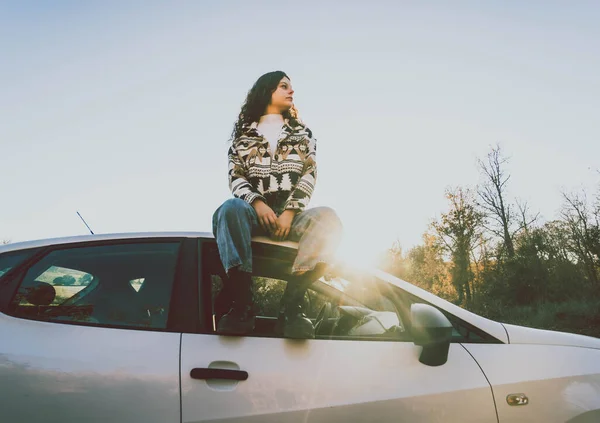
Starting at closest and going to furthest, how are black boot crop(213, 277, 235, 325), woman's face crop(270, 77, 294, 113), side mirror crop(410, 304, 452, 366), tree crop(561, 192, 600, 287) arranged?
side mirror crop(410, 304, 452, 366) < black boot crop(213, 277, 235, 325) < woman's face crop(270, 77, 294, 113) < tree crop(561, 192, 600, 287)

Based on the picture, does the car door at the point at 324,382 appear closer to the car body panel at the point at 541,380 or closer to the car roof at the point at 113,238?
the car body panel at the point at 541,380

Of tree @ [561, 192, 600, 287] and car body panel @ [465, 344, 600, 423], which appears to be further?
tree @ [561, 192, 600, 287]

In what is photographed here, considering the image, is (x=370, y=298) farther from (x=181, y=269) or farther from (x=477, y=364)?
(x=181, y=269)

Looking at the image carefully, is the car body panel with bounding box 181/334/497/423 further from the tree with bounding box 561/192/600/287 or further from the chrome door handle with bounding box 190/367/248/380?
the tree with bounding box 561/192/600/287

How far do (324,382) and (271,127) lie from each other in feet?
5.30

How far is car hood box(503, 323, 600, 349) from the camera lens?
2.04 metres

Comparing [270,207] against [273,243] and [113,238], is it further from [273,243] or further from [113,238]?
[113,238]

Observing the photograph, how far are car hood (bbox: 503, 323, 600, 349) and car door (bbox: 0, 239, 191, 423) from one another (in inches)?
65.8

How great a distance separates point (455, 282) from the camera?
92.0 feet

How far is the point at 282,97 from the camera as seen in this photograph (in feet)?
9.00

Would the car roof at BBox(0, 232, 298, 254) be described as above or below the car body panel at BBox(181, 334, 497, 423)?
above

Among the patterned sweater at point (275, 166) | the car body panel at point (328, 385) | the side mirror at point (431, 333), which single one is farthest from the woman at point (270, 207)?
the side mirror at point (431, 333)

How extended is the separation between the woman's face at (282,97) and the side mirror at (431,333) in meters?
1.63

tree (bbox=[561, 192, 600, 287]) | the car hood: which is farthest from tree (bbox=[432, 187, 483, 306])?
the car hood
